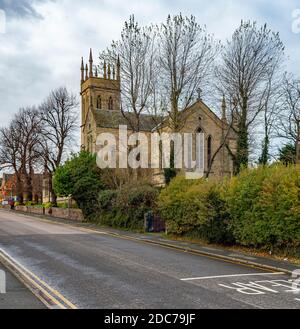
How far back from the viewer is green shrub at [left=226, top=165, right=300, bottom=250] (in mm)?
15109

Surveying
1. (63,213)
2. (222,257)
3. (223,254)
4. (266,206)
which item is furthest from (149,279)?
(63,213)

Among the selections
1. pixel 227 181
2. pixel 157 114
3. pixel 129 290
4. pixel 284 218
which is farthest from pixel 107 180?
pixel 129 290

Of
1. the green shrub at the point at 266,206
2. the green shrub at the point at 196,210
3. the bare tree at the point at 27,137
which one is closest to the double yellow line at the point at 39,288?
the green shrub at the point at 266,206

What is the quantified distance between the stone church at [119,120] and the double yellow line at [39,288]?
22.1 metres

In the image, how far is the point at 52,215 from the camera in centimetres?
4881

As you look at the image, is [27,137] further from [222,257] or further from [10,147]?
[222,257]

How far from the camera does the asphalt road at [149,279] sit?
350 inches

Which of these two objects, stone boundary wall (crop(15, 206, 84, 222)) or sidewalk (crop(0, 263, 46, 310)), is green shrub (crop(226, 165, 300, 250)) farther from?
stone boundary wall (crop(15, 206, 84, 222))

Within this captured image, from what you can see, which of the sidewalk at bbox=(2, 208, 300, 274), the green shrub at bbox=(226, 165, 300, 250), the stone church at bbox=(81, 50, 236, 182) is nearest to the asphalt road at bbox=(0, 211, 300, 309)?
the sidewalk at bbox=(2, 208, 300, 274)

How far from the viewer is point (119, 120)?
188 feet

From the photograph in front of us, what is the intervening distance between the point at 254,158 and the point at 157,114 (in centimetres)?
875

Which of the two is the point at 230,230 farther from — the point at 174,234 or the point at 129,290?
the point at 129,290

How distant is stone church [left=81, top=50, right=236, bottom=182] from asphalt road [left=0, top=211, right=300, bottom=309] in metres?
19.4

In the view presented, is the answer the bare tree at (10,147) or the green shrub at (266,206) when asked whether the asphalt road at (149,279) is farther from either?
the bare tree at (10,147)
